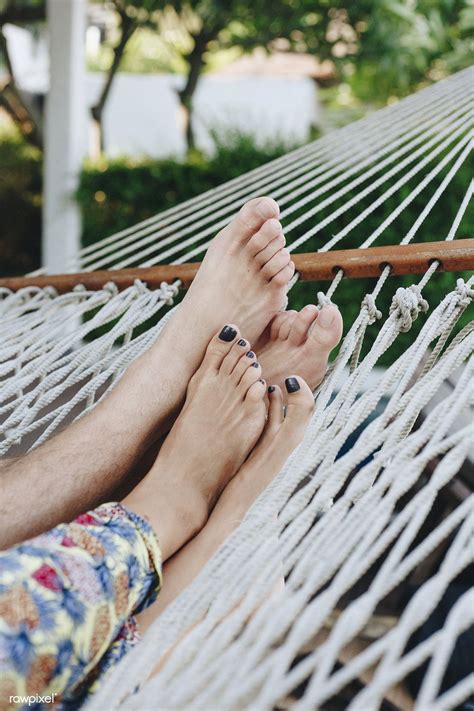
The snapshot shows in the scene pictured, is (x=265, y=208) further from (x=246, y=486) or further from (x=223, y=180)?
(x=223, y=180)

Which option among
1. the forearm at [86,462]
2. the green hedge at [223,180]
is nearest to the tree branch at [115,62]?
the green hedge at [223,180]

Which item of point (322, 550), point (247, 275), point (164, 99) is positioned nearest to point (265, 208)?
point (247, 275)

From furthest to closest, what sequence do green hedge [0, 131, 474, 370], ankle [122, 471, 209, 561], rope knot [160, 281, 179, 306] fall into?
1. green hedge [0, 131, 474, 370]
2. rope knot [160, 281, 179, 306]
3. ankle [122, 471, 209, 561]

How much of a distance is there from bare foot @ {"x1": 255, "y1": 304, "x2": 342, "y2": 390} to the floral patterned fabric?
44cm

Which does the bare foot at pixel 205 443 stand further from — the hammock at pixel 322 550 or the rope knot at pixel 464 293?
the rope knot at pixel 464 293

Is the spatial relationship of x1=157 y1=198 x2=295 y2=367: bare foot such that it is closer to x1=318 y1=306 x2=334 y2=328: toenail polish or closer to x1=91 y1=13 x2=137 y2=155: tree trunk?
x1=318 y1=306 x2=334 y2=328: toenail polish

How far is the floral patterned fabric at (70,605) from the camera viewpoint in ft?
2.01

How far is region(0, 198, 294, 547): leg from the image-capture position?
2.87ft

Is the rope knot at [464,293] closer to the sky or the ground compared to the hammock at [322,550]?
closer to the sky

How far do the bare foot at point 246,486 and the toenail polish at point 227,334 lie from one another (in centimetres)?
11

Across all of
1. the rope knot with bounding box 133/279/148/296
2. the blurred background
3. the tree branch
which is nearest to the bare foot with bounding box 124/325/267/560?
the rope knot with bounding box 133/279/148/296

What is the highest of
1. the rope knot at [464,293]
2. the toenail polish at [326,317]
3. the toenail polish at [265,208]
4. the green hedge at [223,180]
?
the toenail polish at [265,208]

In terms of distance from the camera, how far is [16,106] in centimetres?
478

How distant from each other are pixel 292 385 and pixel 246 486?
149 mm
